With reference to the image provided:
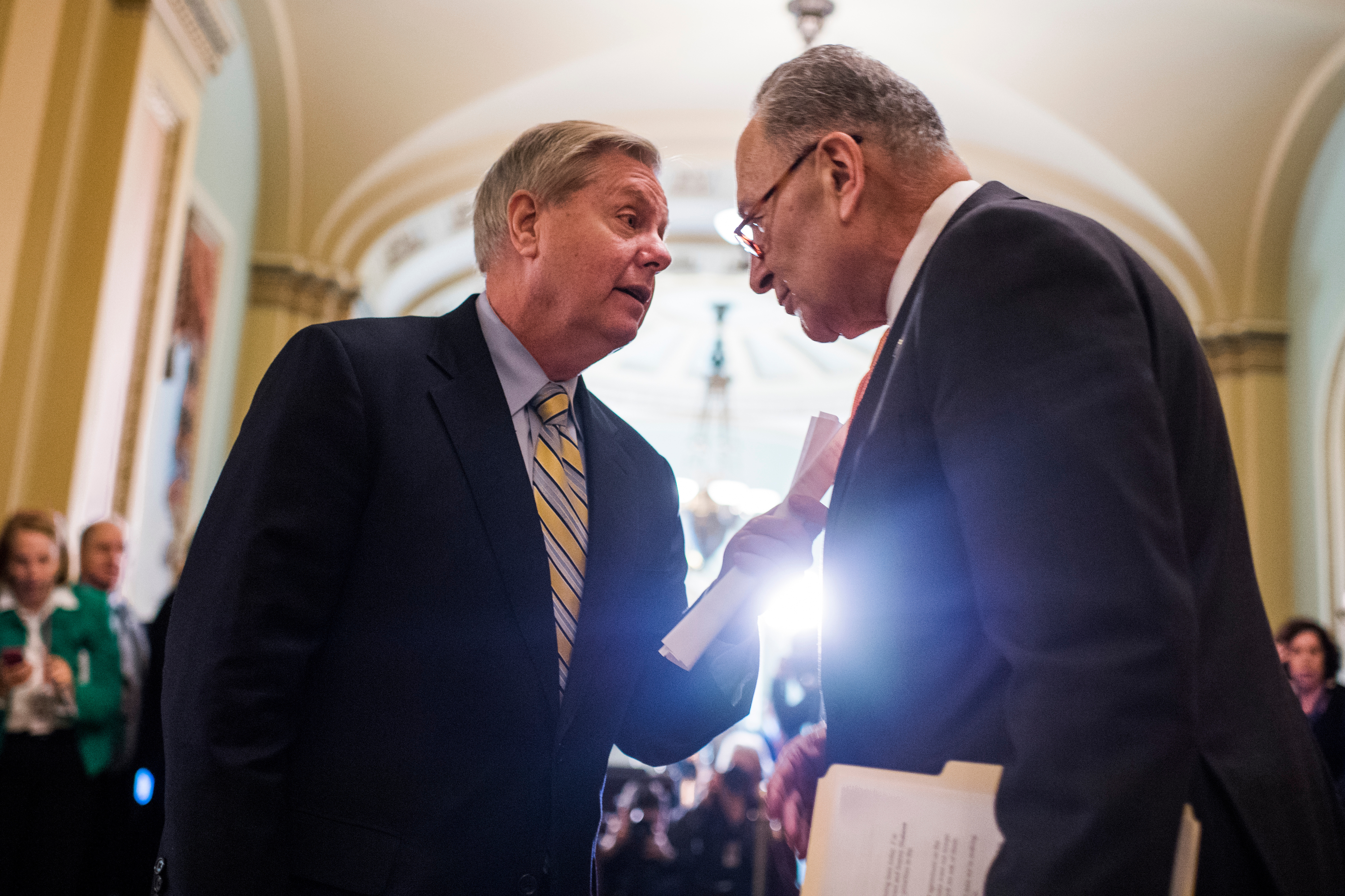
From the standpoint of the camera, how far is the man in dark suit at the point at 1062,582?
38.4 inches

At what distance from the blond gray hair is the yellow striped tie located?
341 millimetres

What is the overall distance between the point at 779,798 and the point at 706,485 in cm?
1059

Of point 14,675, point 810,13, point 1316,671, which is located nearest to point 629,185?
point 14,675

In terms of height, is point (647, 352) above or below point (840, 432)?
above

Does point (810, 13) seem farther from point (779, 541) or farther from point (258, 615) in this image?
point (258, 615)

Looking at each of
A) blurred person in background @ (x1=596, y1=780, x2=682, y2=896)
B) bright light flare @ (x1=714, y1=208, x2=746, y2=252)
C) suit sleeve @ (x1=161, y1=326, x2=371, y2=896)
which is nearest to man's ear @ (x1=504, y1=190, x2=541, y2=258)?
bright light flare @ (x1=714, y1=208, x2=746, y2=252)

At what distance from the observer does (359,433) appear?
5.69ft

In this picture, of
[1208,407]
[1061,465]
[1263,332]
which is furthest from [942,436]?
[1263,332]

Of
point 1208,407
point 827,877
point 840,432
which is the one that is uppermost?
point 840,432

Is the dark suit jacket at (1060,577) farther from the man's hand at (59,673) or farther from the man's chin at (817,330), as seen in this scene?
the man's hand at (59,673)

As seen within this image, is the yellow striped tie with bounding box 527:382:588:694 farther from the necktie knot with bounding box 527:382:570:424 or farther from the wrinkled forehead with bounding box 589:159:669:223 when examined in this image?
the wrinkled forehead with bounding box 589:159:669:223

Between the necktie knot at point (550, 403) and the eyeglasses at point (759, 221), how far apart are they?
42cm

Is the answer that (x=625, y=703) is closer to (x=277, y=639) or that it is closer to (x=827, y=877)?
(x=277, y=639)

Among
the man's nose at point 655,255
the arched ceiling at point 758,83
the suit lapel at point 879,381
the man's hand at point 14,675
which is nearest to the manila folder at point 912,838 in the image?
the suit lapel at point 879,381
